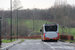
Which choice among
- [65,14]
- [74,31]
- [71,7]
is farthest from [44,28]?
[74,31]

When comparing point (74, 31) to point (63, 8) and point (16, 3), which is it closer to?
point (63, 8)

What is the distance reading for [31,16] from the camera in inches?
3706

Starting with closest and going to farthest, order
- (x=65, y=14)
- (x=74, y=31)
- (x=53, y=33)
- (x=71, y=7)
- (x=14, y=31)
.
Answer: (x=53, y=33) → (x=71, y=7) → (x=65, y=14) → (x=74, y=31) → (x=14, y=31)

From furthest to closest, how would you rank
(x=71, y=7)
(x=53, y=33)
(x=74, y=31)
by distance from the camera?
(x=74, y=31)
(x=71, y=7)
(x=53, y=33)

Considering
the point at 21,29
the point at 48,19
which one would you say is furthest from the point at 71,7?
the point at 21,29

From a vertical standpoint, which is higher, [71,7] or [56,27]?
[71,7]

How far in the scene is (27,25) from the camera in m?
98.0

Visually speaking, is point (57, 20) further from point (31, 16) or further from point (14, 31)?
point (14, 31)

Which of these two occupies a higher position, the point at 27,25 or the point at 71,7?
the point at 71,7

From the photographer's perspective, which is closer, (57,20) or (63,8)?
(63,8)

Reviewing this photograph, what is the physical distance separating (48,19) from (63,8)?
19557mm

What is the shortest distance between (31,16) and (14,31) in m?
10.7

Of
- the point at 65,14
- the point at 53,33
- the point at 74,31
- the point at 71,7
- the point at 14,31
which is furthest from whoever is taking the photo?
the point at 14,31

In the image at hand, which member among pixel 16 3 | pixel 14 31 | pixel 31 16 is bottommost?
pixel 14 31
